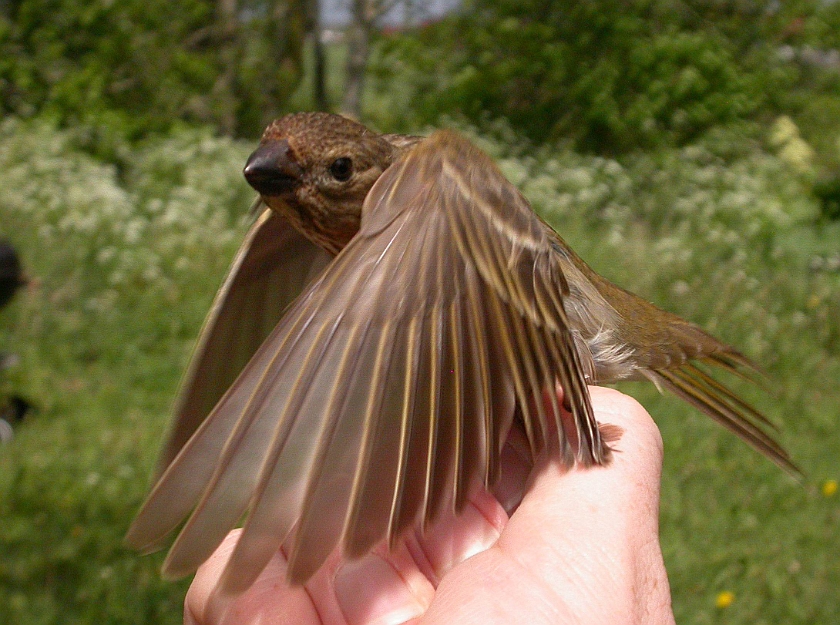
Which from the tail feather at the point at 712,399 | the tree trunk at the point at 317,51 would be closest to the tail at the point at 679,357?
the tail feather at the point at 712,399

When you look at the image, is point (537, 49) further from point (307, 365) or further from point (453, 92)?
point (307, 365)

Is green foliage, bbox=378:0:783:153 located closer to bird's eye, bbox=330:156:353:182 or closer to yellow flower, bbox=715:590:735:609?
yellow flower, bbox=715:590:735:609

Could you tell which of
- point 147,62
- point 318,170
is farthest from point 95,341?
point 147,62

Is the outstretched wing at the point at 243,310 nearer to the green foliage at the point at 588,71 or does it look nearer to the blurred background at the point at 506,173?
the blurred background at the point at 506,173

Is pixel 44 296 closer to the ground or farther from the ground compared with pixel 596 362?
closer to the ground

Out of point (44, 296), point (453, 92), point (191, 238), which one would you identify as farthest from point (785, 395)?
point (453, 92)

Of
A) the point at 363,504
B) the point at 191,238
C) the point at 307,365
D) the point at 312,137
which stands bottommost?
the point at 191,238

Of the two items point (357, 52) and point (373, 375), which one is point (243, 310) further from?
point (357, 52)
